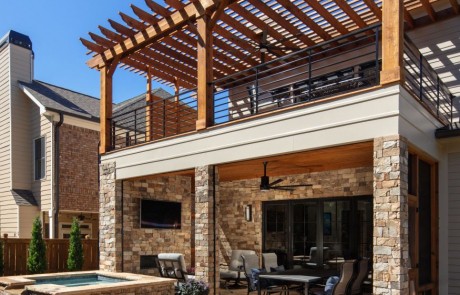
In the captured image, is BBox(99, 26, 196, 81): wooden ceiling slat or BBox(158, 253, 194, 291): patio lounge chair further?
BBox(99, 26, 196, 81): wooden ceiling slat

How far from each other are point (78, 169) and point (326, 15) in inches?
417

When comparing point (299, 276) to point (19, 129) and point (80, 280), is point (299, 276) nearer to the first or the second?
point (80, 280)

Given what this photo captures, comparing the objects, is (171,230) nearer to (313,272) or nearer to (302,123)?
(313,272)

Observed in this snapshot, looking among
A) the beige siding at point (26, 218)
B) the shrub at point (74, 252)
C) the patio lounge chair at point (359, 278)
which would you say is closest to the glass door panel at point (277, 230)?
the patio lounge chair at point (359, 278)

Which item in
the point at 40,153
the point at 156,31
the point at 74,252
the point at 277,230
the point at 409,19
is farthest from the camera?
the point at 40,153

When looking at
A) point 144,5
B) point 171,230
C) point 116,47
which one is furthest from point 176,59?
point 171,230

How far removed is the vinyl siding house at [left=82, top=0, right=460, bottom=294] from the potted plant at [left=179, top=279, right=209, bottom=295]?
1.11 ft

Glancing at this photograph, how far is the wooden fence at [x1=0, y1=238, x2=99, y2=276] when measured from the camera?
1218cm

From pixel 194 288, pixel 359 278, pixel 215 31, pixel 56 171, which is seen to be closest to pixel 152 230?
pixel 194 288

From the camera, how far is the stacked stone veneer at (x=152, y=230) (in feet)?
36.1

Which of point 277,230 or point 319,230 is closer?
point 319,230

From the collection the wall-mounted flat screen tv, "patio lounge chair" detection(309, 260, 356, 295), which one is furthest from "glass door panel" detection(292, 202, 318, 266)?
"patio lounge chair" detection(309, 260, 356, 295)

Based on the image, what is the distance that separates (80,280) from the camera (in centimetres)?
1010

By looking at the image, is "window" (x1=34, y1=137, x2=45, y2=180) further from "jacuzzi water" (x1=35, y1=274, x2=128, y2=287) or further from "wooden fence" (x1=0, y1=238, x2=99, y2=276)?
"jacuzzi water" (x1=35, y1=274, x2=128, y2=287)
